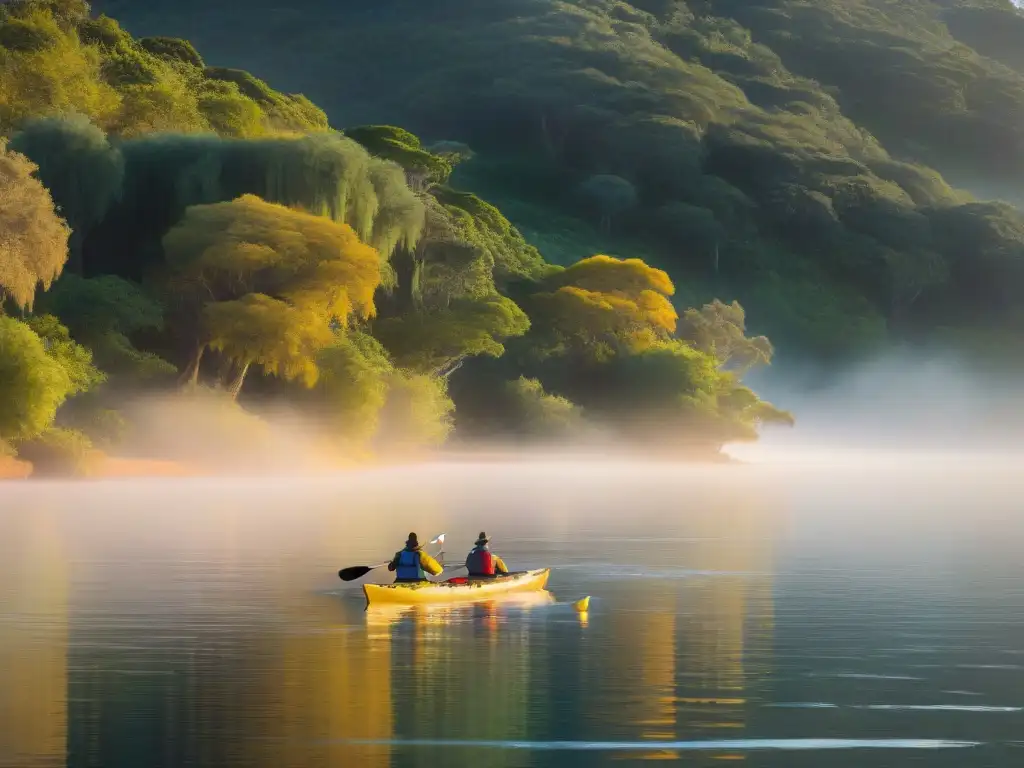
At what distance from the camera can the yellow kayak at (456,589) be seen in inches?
947

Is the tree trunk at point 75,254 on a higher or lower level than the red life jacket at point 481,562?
higher

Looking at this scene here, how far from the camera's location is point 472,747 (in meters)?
14.4

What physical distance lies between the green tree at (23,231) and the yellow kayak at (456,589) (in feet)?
105

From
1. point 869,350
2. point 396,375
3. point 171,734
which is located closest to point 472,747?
point 171,734

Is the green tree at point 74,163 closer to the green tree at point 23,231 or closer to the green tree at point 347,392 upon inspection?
the green tree at point 347,392

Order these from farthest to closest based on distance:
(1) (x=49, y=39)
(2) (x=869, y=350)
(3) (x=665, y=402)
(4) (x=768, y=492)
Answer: (2) (x=869, y=350) → (3) (x=665, y=402) → (1) (x=49, y=39) → (4) (x=768, y=492)

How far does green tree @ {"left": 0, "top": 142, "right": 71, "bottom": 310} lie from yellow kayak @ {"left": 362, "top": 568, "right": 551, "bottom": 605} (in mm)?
31943

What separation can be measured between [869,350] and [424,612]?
538ft

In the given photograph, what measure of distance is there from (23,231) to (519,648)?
38.2 metres

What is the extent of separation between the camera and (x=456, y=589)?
995 inches

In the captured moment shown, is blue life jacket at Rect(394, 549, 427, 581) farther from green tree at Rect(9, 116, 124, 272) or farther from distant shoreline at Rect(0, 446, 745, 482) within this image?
green tree at Rect(9, 116, 124, 272)

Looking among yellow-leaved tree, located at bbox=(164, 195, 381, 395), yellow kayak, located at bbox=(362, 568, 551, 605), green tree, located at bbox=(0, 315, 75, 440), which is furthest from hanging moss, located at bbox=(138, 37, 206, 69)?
yellow kayak, located at bbox=(362, 568, 551, 605)

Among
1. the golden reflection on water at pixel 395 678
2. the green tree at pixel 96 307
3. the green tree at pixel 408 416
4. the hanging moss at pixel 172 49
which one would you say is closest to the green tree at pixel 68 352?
the green tree at pixel 96 307

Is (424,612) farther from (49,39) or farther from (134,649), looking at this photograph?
(49,39)
